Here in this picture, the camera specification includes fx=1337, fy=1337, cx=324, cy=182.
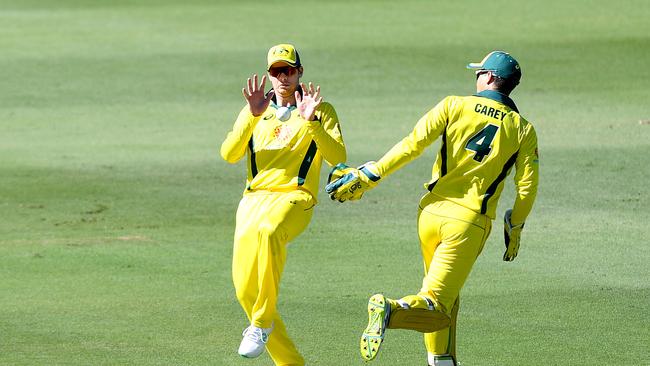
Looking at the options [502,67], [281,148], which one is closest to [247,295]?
[281,148]

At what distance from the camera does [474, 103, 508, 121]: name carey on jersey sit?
28.2 ft

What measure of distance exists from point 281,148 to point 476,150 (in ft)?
4.31

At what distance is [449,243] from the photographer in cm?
859

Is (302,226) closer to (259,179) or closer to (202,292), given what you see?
(259,179)

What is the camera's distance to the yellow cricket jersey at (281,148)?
8.95m

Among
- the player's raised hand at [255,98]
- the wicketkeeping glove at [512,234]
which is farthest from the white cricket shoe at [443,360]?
the player's raised hand at [255,98]

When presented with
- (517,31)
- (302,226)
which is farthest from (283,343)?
(517,31)

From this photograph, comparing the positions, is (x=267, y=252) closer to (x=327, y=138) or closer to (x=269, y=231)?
(x=269, y=231)

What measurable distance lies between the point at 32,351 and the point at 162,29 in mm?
18328

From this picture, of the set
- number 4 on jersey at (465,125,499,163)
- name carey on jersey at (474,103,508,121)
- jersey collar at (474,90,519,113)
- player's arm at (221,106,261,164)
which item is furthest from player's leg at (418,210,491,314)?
player's arm at (221,106,261,164)

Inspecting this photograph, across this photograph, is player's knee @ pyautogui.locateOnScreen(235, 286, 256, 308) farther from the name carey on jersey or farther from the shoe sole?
the name carey on jersey

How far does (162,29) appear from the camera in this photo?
90.5ft

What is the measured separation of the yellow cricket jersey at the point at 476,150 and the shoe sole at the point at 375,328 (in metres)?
0.86

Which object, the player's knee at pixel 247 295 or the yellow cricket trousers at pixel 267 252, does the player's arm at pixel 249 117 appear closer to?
the yellow cricket trousers at pixel 267 252
